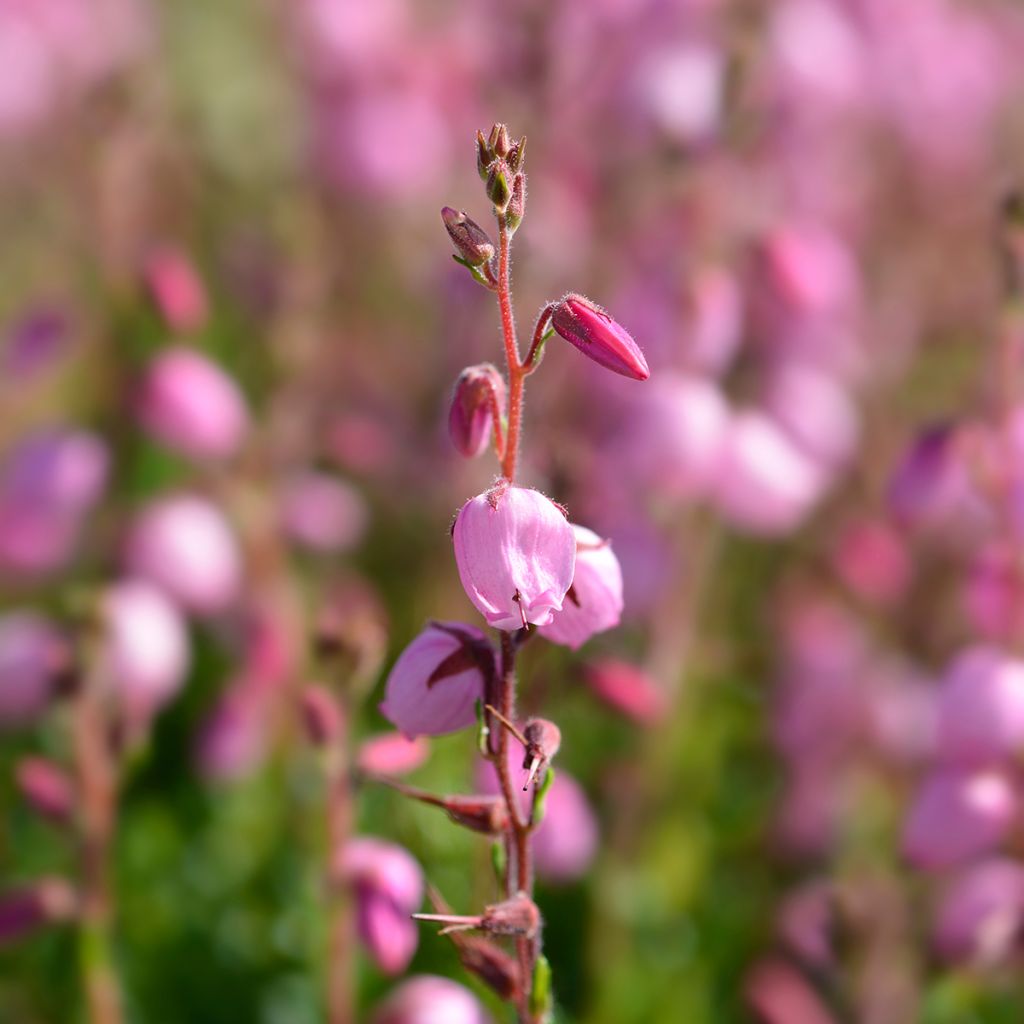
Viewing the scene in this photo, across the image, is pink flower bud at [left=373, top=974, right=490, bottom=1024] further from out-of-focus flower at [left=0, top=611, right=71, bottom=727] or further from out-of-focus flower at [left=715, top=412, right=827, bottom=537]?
out-of-focus flower at [left=715, top=412, right=827, bottom=537]

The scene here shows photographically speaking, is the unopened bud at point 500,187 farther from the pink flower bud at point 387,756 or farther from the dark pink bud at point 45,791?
the dark pink bud at point 45,791


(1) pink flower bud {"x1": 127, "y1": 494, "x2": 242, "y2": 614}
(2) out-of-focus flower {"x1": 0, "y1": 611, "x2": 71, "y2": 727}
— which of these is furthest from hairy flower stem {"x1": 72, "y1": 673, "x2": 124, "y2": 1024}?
(1) pink flower bud {"x1": 127, "y1": 494, "x2": 242, "y2": 614}

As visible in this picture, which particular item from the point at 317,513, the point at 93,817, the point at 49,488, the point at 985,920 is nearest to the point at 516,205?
the point at 93,817

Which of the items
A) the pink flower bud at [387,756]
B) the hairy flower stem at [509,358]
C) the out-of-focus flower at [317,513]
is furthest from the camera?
the out-of-focus flower at [317,513]

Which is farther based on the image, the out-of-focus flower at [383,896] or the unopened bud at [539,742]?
the out-of-focus flower at [383,896]

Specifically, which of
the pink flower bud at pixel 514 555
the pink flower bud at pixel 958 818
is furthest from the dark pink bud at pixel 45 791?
the pink flower bud at pixel 958 818

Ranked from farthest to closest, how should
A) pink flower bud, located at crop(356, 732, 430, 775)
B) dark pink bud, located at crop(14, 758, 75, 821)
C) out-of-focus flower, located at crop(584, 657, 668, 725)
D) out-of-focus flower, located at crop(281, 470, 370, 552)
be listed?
out-of-focus flower, located at crop(281, 470, 370, 552) < out-of-focus flower, located at crop(584, 657, 668, 725) < dark pink bud, located at crop(14, 758, 75, 821) < pink flower bud, located at crop(356, 732, 430, 775)

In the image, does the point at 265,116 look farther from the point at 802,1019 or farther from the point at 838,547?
the point at 802,1019
